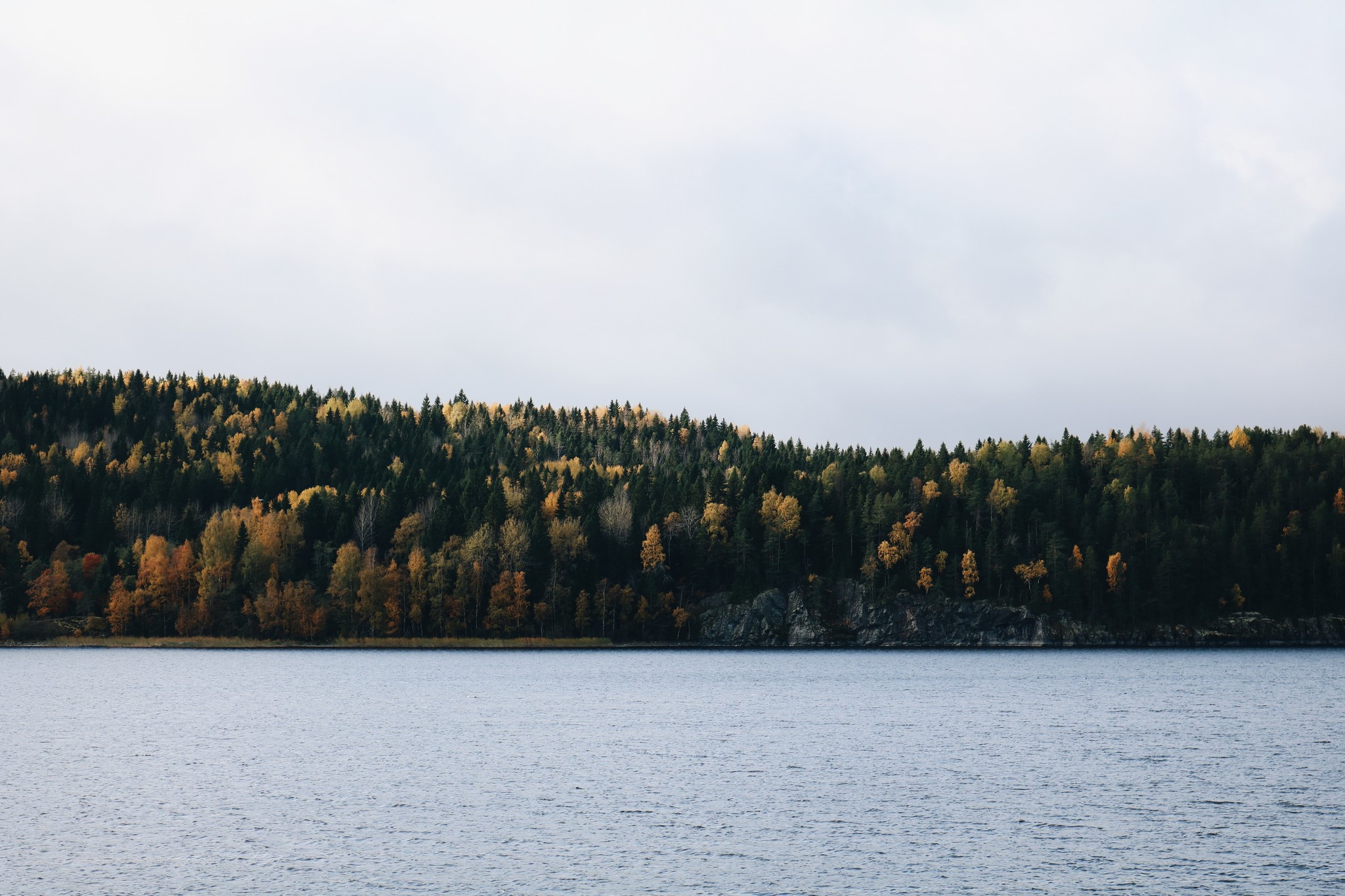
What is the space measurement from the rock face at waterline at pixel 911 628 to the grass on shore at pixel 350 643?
922 inches

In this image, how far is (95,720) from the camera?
3179 inches

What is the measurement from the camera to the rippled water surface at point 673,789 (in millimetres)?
38250

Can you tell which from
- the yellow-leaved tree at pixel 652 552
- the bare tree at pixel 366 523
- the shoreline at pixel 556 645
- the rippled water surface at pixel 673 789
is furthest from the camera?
the bare tree at pixel 366 523

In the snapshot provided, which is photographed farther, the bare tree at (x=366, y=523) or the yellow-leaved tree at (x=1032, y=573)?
the bare tree at (x=366, y=523)

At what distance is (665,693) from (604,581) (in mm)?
74376

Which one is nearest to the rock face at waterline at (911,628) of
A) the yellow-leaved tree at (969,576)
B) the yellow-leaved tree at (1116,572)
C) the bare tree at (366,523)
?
the yellow-leaved tree at (969,576)

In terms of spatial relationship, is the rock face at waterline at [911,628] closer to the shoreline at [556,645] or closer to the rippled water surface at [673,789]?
the shoreline at [556,645]

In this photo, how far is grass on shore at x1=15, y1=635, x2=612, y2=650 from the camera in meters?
166

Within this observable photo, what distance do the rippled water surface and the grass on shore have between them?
58062mm

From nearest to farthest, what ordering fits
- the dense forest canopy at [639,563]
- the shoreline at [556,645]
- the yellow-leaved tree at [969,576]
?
the shoreline at [556,645] < the dense forest canopy at [639,563] < the yellow-leaved tree at [969,576]

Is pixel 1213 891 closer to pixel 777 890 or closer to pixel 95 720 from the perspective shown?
pixel 777 890

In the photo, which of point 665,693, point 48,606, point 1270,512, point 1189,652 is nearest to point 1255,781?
point 665,693

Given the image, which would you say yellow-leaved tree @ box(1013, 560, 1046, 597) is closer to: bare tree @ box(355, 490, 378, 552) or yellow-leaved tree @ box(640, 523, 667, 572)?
yellow-leaved tree @ box(640, 523, 667, 572)

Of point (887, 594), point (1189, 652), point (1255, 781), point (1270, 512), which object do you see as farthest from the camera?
point (1270, 512)
